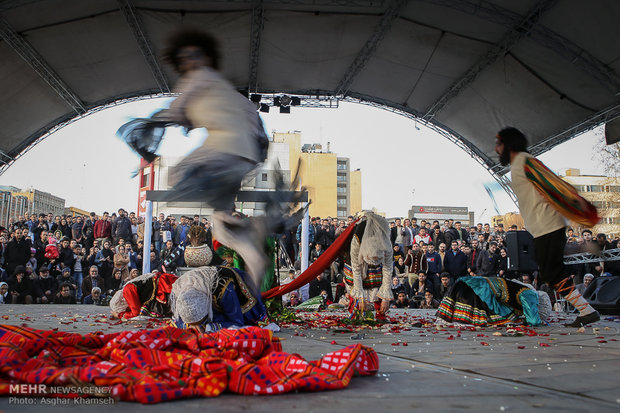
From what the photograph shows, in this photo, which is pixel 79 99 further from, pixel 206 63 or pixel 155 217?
pixel 206 63

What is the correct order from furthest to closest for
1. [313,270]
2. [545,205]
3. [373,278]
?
[373,278] → [313,270] → [545,205]

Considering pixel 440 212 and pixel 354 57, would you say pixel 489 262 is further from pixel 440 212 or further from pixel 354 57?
pixel 440 212

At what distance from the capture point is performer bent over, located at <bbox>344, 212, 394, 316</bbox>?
251 inches

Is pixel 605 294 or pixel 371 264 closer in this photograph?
pixel 371 264

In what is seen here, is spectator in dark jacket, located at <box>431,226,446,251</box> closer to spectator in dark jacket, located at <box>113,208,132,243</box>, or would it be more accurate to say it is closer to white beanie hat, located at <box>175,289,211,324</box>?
spectator in dark jacket, located at <box>113,208,132,243</box>

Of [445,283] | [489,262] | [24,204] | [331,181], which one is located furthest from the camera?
[331,181]

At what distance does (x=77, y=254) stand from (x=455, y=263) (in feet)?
30.1

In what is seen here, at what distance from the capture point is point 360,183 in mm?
72625

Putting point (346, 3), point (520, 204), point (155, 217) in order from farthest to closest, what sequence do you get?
→ point (155, 217), point (346, 3), point (520, 204)

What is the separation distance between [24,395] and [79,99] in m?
13.4

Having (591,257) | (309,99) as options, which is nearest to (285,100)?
(309,99)

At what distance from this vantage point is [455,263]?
1122 cm

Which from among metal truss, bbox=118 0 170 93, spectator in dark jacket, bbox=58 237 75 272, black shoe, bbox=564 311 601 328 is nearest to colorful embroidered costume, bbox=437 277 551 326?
black shoe, bbox=564 311 601 328

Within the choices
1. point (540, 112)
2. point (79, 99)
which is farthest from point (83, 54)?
point (540, 112)
